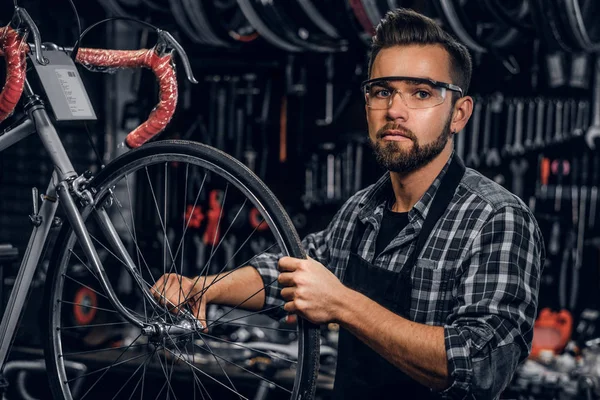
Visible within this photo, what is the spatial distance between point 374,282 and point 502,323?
1.19 feet

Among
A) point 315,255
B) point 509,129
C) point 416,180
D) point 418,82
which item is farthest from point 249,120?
point 418,82

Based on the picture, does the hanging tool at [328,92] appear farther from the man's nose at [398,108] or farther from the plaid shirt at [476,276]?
the man's nose at [398,108]

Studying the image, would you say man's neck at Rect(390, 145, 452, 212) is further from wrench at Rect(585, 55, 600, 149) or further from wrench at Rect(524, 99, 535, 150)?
wrench at Rect(585, 55, 600, 149)

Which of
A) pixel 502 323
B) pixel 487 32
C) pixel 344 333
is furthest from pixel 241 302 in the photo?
pixel 487 32

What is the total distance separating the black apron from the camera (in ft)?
6.46

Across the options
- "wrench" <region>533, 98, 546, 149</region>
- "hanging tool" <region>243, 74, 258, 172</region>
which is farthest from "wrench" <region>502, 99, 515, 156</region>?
"hanging tool" <region>243, 74, 258, 172</region>

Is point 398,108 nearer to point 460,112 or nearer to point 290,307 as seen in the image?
point 460,112

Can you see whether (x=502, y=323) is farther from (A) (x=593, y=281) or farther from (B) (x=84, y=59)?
(A) (x=593, y=281)

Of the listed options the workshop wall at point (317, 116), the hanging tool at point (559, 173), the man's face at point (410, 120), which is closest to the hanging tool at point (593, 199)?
the workshop wall at point (317, 116)

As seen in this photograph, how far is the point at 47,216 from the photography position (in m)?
2.08

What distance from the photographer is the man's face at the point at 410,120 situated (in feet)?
6.34

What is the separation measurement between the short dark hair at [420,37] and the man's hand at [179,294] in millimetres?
717

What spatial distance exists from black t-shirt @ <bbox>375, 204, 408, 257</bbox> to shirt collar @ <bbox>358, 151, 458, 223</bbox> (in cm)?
6

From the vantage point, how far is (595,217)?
4.64m
